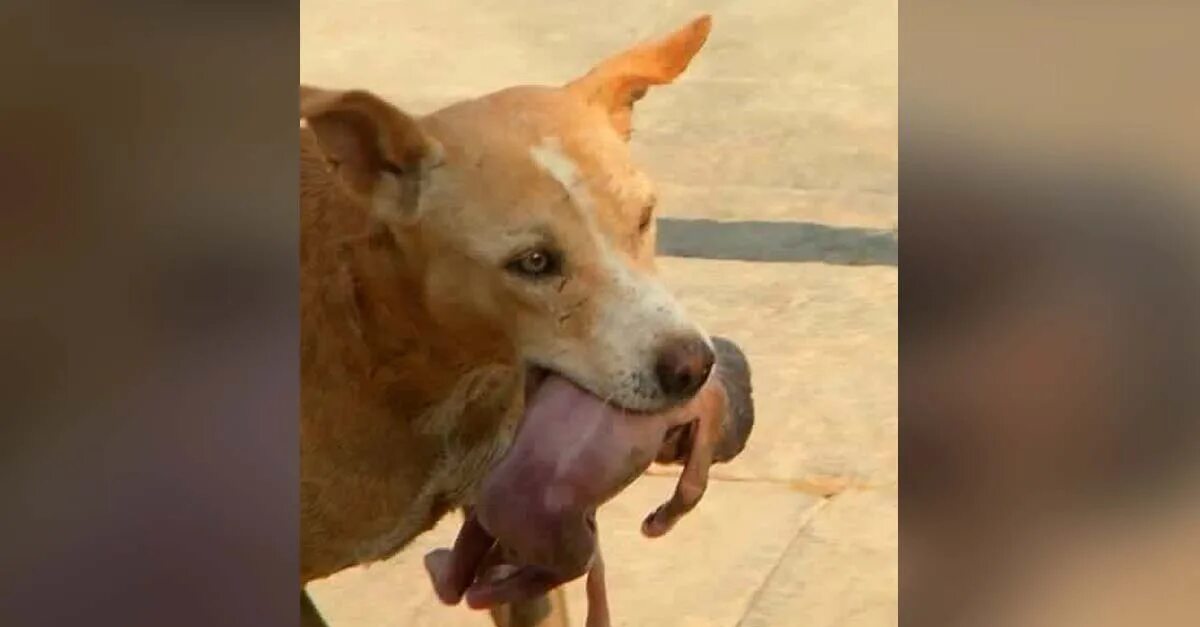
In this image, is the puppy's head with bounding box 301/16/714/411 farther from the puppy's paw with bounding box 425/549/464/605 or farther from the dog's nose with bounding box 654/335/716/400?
the puppy's paw with bounding box 425/549/464/605

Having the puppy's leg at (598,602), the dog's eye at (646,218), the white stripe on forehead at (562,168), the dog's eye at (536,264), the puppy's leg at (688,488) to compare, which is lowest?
the puppy's leg at (598,602)

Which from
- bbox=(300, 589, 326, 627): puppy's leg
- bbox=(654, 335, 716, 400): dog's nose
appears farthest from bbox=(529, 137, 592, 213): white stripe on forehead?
bbox=(300, 589, 326, 627): puppy's leg

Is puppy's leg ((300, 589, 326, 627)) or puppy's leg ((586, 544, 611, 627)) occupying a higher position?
puppy's leg ((586, 544, 611, 627))

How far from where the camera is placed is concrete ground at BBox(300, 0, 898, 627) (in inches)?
40.4

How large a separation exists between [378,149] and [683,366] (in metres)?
0.30

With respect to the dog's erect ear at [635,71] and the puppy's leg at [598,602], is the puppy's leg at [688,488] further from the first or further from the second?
A: the dog's erect ear at [635,71]

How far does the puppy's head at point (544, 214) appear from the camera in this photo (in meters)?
0.98

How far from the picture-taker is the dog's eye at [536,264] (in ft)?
3.23

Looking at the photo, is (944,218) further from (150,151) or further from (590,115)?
(150,151)

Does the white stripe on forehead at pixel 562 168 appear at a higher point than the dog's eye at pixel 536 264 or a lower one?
higher

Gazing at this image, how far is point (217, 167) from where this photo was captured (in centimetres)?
106

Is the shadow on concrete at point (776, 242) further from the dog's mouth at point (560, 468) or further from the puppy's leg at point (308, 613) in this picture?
the puppy's leg at point (308, 613)

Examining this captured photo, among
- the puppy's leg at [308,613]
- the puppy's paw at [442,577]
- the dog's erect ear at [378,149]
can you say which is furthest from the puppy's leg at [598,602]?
the dog's erect ear at [378,149]

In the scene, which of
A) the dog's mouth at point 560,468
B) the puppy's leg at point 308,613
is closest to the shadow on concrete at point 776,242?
the dog's mouth at point 560,468
